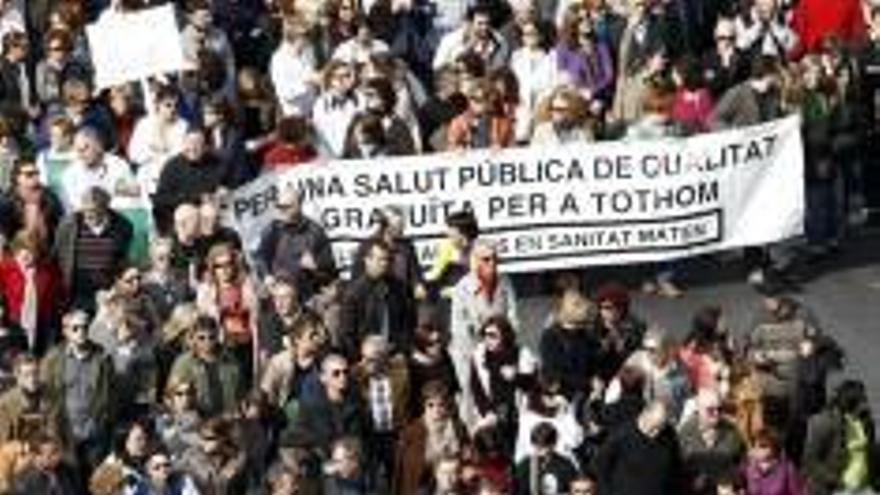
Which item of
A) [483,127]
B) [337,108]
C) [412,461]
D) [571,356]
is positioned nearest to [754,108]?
[483,127]

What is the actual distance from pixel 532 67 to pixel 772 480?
7.10 meters

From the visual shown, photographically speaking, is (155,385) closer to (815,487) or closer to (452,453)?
(452,453)

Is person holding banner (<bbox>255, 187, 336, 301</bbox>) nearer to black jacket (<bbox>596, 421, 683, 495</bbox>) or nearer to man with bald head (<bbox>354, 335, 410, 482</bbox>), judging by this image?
man with bald head (<bbox>354, 335, 410, 482</bbox>)

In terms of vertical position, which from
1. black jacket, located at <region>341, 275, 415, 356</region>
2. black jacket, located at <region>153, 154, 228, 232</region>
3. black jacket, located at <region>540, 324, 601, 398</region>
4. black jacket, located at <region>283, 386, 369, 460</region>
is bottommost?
black jacket, located at <region>283, 386, 369, 460</region>

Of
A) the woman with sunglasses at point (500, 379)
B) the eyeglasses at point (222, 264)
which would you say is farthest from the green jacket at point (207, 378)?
the woman with sunglasses at point (500, 379)

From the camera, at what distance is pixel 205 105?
28.0 m

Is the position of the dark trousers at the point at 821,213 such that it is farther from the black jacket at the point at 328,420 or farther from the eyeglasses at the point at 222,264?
the black jacket at the point at 328,420

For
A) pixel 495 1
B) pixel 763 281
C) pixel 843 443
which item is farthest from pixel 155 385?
pixel 495 1

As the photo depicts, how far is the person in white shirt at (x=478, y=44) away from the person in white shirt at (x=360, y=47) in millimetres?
546

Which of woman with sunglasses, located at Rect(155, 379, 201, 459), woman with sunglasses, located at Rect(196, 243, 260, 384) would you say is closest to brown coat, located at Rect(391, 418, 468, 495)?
woman with sunglasses, located at Rect(155, 379, 201, 459)

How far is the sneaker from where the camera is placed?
28.1m

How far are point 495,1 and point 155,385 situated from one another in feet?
26.6

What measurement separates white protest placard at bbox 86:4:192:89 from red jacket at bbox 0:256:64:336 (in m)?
2.78

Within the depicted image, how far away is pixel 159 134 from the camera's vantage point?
2769 cm
